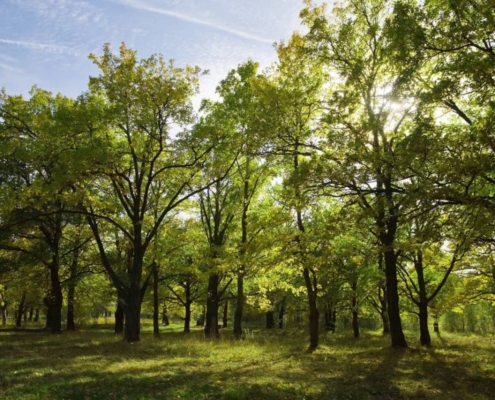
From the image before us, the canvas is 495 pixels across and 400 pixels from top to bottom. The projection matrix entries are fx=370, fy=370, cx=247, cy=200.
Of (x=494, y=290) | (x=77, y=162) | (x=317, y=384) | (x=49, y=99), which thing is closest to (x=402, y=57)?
(x=317, y=384)

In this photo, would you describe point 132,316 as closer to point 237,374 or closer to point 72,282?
point 237,374

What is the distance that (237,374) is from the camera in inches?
422

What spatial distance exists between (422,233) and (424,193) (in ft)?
5.91

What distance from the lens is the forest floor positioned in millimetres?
8562

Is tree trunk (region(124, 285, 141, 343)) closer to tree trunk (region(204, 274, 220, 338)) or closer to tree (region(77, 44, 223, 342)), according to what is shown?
tree (region(77, 44, 223, 342))

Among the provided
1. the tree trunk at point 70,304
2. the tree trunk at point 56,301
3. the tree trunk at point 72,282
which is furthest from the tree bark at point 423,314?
the tree trunk at point 70,304

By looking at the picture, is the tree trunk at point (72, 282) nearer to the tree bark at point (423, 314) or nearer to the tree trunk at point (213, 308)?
the tree trunk at point (213, 308)

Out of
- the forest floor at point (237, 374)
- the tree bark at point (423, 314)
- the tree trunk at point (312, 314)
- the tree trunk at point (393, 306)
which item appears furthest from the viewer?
the tree bark at point (423, 314)

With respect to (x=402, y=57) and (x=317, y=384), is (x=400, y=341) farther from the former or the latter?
(x=402, y=57)

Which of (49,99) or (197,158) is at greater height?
(49,99)

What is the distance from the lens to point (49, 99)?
22172 mm

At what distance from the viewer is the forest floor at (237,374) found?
337 inches

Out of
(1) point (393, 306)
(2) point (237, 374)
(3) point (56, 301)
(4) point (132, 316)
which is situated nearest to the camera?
(2) point (237, 374)

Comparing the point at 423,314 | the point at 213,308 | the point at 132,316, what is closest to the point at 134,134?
the point at 132,316
